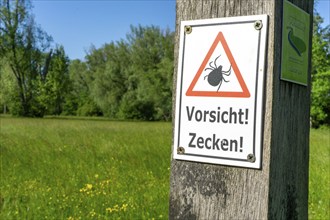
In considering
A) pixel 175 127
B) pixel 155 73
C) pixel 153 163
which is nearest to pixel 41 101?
pixel 155 73

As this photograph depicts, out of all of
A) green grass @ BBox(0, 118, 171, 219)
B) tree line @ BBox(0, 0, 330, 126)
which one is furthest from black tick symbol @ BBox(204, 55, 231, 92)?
tree line @ BBox(0, 0, 330, 126)

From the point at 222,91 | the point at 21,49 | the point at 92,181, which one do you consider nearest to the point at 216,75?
the point at 222,91

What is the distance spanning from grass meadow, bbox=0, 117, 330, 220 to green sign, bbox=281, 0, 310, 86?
9.53ft

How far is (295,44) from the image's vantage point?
3.90ft

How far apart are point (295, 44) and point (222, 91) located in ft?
0.96

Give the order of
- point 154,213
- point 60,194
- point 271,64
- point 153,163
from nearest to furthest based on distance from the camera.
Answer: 1. point 271,64
2. point 154,213
3. point 60,194
4. point 153,163

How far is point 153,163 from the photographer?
6711 mm

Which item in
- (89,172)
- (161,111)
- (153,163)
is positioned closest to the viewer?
(89,172)

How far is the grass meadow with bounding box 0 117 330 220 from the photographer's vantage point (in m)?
4.17

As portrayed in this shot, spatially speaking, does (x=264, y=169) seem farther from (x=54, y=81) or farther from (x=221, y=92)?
(x=54, y=81)

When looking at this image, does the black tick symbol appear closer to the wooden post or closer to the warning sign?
the warning sign

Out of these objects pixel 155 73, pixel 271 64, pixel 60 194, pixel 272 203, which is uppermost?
pixel 155 73

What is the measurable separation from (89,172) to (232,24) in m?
5.32

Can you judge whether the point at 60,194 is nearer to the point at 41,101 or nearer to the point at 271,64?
the point at 271,64
